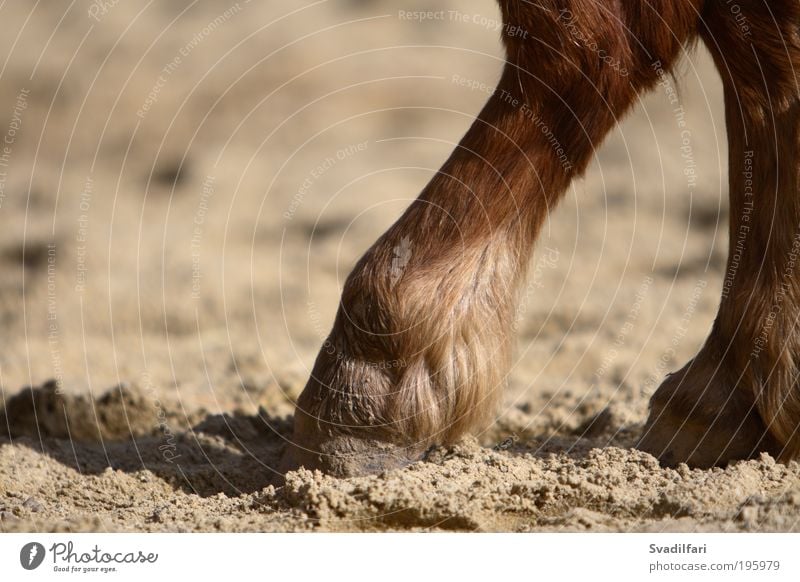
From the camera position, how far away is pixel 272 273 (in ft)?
12.8

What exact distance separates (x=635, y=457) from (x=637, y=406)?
2.18 ft

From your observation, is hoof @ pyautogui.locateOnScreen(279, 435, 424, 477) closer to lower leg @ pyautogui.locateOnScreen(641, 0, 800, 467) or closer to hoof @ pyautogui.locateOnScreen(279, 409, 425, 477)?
hoof @ pyautogui.locateOnScreen(279, 409, 425, 477)

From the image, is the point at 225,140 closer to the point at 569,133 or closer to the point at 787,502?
the point at 569,133

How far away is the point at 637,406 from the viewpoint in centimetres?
233

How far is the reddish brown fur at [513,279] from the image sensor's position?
1616mm

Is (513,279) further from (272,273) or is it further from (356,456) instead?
(272,273)
